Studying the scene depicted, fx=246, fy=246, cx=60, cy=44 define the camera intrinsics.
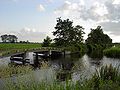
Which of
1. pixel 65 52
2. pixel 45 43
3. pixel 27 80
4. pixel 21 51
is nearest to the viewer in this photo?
pixel 27 80

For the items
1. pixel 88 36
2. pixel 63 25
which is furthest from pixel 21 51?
pixel 88 36

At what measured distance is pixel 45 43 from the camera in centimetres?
11262

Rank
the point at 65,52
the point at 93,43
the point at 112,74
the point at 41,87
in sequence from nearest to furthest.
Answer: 1. the point at 41,87
2. the point at 112,74
3. the point at 65,52
4. the point at 93,43

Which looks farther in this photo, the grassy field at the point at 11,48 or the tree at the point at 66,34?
the tree at the point at 66,34

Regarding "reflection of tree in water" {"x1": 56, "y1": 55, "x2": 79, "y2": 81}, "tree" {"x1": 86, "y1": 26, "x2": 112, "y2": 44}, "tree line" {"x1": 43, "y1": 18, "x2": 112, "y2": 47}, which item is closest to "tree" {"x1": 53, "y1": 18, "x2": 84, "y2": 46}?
"tree line" {"x1": 43, "y1": 18, "x2": 112, "y2": 47}

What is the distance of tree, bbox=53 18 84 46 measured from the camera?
115 m

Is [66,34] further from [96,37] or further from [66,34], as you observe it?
[96,37]

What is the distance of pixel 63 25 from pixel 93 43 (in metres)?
24.1

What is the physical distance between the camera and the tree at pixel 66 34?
376 ft

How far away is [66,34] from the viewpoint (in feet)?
378

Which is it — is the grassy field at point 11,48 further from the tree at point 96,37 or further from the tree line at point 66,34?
the tree at point 96,37

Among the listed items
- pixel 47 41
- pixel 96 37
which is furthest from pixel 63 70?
pixel 96 37

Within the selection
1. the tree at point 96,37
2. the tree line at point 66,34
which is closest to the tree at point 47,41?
the tree line at point 66,34

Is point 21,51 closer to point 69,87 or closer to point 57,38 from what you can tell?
point 57,38
